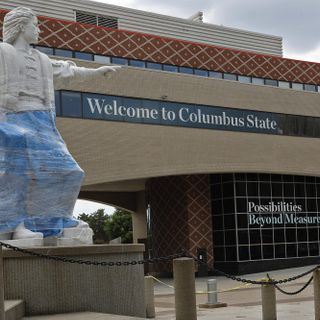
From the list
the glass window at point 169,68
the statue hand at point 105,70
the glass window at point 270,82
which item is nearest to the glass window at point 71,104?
the glass window at point 169,68

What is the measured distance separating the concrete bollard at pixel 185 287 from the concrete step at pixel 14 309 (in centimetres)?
208

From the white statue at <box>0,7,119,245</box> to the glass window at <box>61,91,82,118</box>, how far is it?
54.7 feet

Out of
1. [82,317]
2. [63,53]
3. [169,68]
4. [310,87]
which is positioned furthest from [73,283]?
[310,87]

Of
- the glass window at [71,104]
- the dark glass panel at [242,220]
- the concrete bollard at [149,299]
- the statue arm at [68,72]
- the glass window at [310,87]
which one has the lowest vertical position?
the concrete bollard at [149,299]

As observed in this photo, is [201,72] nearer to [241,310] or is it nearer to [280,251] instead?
[280,251]

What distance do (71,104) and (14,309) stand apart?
21.0 metres

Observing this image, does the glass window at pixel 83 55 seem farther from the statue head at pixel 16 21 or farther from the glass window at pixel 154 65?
the statue head at pixel 16 21

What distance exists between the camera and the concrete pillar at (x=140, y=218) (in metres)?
41.2

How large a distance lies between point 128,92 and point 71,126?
3.61 metres

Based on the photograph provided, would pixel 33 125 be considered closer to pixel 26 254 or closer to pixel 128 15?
pixel 26 254

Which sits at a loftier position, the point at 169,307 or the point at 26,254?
the point at 26,254

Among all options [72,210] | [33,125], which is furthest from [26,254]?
[33,125]

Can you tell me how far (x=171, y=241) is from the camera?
3481 centimetres

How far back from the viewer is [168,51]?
3353 centimetres
